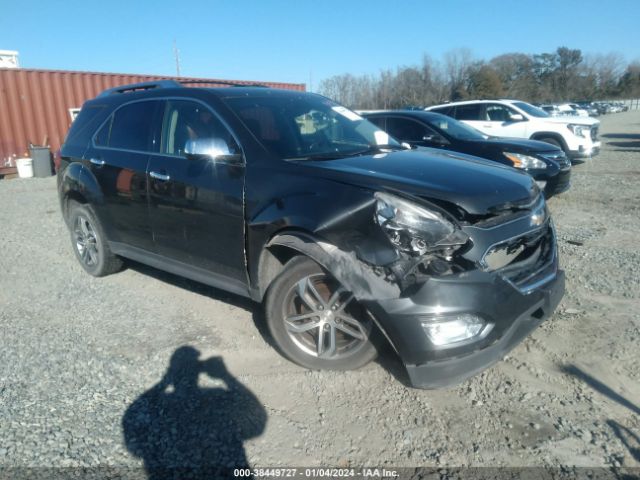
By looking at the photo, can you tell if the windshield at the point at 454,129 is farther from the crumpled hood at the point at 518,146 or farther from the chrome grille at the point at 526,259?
the chrome grille at the point at 526,259

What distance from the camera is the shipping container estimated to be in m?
13.3

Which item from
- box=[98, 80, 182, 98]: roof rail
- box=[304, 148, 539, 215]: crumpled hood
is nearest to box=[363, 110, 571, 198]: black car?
box=[304, 148, 539, 215]: crumpled hood

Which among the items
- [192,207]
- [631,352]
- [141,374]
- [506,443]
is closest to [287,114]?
[192,207]

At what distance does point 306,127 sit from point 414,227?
5.20 feet

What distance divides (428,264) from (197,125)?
7.22 ft

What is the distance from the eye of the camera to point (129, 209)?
4.12 metres

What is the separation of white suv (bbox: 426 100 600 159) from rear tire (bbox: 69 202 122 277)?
32.3ft

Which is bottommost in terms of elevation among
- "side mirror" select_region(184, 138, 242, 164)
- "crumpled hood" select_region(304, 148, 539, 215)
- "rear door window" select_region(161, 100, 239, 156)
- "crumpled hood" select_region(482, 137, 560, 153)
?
"crumpled hood" select_region(482, 137, 560, 153)

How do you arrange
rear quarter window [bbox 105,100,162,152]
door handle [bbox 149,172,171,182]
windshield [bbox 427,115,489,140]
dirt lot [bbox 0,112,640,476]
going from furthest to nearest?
windshield [bbox 427,115,489,140]
rear quarter window [bbox 105,100,162,152]
door handle [bbox 149,172,171,182]
dirt lot [bbox 0,112,640,476]

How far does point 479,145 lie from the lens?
7223 mm

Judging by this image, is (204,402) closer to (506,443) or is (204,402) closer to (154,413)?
(154,413)

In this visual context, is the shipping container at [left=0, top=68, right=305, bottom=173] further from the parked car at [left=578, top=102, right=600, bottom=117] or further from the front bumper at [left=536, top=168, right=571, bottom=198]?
the parked car at [left=578, top=102, right=600, bottom=117]

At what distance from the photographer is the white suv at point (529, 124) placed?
11.7 metres

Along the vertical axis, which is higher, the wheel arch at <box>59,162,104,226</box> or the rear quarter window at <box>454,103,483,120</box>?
the rear quarter window at <box>454,103,483,120</box>
